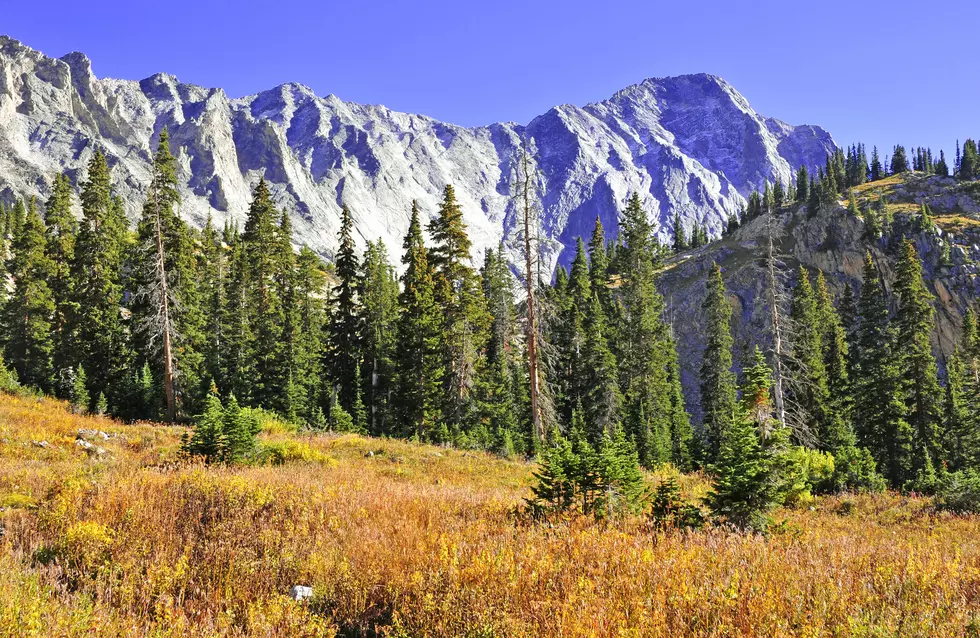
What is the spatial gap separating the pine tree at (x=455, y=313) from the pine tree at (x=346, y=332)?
291 inches

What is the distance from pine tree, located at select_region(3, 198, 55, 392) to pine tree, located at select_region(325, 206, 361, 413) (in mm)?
18955

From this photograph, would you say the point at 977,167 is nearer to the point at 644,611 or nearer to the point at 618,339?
the point at 618,339

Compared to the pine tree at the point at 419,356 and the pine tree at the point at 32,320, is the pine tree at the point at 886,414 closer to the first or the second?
the pine tree at the point at 419,356

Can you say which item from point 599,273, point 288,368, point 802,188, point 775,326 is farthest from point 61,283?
point 802,188

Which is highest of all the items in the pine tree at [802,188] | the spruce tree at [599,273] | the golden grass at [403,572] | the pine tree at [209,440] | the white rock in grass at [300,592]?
the pine tree at [802,188]

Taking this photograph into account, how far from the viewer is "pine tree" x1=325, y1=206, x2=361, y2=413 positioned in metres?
39.7

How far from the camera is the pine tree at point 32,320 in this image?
130 ft

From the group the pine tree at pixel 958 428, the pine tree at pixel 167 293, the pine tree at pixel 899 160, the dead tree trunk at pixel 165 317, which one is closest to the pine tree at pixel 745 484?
the pine tree at pixel 167 293

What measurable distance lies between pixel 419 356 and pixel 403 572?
1179 inches

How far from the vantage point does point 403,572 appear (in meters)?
5.35

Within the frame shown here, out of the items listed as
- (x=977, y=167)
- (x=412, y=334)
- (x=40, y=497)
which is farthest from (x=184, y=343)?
(x=977, y=167)

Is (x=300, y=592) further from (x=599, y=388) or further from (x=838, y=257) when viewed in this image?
(x=838, y=257)

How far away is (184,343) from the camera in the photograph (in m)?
33.8

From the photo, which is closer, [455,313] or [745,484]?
[745,484]
